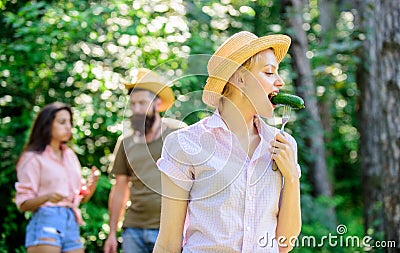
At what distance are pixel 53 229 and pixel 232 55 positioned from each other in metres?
2.45

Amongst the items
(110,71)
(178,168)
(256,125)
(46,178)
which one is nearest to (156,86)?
(46,178)

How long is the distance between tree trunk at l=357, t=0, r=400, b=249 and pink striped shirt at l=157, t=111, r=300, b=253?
346 cm

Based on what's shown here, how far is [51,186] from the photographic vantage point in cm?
458

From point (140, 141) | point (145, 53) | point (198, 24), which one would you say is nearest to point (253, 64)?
point (140, 141)

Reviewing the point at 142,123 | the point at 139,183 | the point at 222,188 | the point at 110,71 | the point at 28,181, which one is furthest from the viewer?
the point at 110,71

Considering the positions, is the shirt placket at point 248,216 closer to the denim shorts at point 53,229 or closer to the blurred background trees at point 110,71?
the denim shorts at point 53,229

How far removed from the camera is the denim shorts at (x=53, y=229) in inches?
176

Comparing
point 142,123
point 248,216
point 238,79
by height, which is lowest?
point 248,216

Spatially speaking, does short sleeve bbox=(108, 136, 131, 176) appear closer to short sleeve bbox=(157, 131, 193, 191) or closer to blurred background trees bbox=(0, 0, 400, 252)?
blurred background trees bbox=(0, 0, 400, 252)

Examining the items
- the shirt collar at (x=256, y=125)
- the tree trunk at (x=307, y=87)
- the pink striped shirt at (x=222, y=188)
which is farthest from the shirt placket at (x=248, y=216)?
the tree trunk at (x=307, y=87)

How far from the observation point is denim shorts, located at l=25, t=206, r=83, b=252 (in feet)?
14.6

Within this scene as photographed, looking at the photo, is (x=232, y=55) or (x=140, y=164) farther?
(x=140, y=164)

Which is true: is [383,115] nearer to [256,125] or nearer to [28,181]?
[28,181]

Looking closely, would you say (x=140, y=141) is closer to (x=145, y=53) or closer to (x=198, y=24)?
(x=145, y=53)
